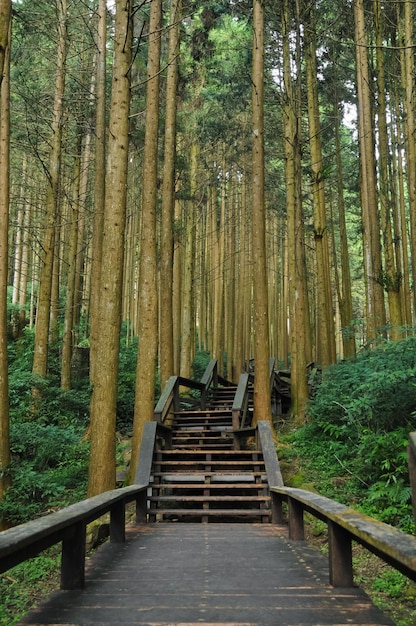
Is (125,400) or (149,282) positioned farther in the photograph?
(125,400)

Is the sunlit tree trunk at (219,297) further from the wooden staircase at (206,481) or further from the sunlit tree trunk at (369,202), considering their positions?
A: the wooden staircase at (206,481)

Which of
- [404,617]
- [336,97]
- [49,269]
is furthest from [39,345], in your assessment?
[336,97]

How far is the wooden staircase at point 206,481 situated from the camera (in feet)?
21.9

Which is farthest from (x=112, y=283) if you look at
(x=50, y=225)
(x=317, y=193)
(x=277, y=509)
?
(x=317, y=193)

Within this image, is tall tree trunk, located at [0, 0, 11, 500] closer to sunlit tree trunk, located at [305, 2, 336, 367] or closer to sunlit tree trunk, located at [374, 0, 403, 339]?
sunlit tree trunk, located at [374, 0, 403, 339]

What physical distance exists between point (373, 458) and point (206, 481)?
257 cm

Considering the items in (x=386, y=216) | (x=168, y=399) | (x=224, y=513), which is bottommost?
(x=224, y=513)

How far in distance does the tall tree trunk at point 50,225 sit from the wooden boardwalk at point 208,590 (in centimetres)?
871

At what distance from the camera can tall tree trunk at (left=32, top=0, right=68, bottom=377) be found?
40.4 feet

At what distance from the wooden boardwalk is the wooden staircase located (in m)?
1.88

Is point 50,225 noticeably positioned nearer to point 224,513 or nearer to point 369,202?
point 369,202

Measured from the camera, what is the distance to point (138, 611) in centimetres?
272

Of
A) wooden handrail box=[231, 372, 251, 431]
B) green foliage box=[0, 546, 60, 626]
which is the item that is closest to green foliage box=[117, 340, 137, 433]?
wooden handrail box=[231, 372, 251, 431]

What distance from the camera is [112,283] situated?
24.0 ft
